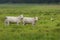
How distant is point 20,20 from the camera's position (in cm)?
2053

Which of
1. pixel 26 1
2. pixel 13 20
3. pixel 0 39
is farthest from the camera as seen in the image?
pixel 26 1

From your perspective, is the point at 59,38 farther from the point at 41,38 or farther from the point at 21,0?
the point at 21,0

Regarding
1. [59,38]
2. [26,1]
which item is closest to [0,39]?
[59,38]

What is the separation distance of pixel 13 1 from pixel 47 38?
82936 mm

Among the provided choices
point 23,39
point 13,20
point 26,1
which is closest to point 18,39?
point 23,39

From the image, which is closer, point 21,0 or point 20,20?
point 20,20

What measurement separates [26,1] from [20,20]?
7368 centimetres

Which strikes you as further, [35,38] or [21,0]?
[21,0]

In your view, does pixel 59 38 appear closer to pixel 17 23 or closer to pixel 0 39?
pixel 0 39

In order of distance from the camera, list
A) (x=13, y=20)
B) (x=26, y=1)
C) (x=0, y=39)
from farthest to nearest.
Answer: (x=26, y=1) < (x=13, y=20) < (x=0, y=39)

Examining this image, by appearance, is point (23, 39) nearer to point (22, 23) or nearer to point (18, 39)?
point (18, 39)

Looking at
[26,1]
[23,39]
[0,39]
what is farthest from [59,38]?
[26,1]

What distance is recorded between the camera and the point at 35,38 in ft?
40.1

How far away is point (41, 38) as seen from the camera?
12.2 meters
